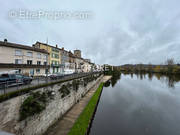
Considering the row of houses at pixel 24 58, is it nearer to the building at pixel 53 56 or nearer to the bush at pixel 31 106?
the building at pixel 53 56

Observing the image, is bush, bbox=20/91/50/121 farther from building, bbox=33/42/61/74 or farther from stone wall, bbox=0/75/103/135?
building, bbox=33/42/61/74

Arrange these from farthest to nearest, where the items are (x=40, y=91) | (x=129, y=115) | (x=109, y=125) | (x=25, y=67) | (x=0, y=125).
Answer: (x=25, y=67), (x=129, y=115), (x=109, y=125), (x=40, y=91), (x=0, y=125)

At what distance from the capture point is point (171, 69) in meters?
55.4

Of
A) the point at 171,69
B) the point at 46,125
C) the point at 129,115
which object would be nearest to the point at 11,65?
the point at 46,125

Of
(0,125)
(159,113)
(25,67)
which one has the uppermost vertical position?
(25,67)

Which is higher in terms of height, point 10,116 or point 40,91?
point 40,91

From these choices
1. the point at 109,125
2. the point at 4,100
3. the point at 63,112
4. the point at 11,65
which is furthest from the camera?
the point at 11,65

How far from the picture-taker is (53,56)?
2744 centimetres

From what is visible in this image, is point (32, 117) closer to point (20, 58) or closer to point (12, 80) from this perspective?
point (12, 80)

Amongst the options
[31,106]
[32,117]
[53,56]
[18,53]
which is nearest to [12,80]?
[31,106]

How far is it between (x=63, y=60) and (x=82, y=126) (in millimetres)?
28674

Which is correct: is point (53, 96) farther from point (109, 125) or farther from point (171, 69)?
point (171, 69)

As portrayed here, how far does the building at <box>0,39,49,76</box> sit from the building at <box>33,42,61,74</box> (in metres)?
2.82

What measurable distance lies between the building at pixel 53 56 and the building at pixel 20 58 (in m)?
2.82
